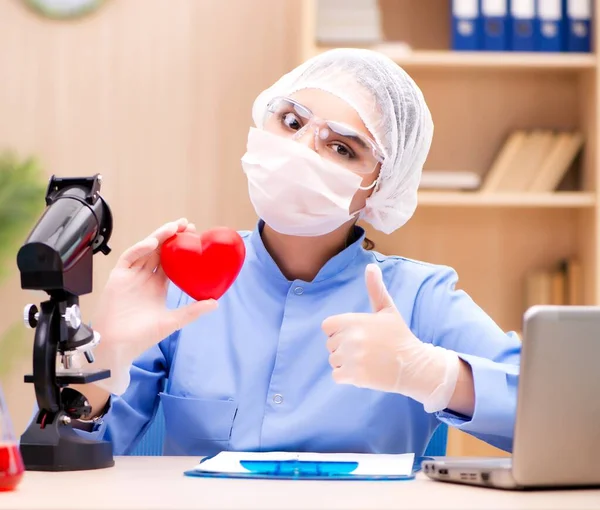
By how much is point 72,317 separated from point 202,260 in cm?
27

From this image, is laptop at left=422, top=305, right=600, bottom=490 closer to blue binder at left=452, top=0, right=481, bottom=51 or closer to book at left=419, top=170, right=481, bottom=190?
book at left=419, top=170, right=481, bottom=190

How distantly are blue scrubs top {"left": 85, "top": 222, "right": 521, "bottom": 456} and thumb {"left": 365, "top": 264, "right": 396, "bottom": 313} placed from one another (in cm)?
19

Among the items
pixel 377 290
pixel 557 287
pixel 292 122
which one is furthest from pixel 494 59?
pixel 377 290

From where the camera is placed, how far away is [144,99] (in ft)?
10.9

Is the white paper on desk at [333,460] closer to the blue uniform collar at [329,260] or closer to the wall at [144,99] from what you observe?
the blue uniform collar at [329,260]

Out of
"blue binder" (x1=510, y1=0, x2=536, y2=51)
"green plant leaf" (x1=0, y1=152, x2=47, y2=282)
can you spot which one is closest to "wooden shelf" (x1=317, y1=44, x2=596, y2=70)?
A: "blue binder" (x1=510, y1=0, x2=536, y2=51)

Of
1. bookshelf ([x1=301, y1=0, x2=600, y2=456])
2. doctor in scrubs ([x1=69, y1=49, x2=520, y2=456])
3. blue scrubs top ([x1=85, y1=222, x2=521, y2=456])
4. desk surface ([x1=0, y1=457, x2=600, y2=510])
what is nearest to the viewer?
desk surface ([x1=0, y1=457, x2=600, y2=510])

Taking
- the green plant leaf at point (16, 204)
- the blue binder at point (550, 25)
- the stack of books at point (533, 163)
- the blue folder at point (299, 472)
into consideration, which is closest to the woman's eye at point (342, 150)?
the blue folder at point (299, 472)

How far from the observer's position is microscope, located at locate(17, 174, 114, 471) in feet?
3.92

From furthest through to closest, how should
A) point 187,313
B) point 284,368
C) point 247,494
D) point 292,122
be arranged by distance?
point 292,122, point 284,368, point 187,313, point 247,494

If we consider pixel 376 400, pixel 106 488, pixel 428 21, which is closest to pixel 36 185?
pixel 428 21

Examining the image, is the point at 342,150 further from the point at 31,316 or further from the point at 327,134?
the point at 31,316

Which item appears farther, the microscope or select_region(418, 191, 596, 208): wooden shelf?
select_region(418, 191, 596, 208): wooden shelf

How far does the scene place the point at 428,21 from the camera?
10.7 ft
